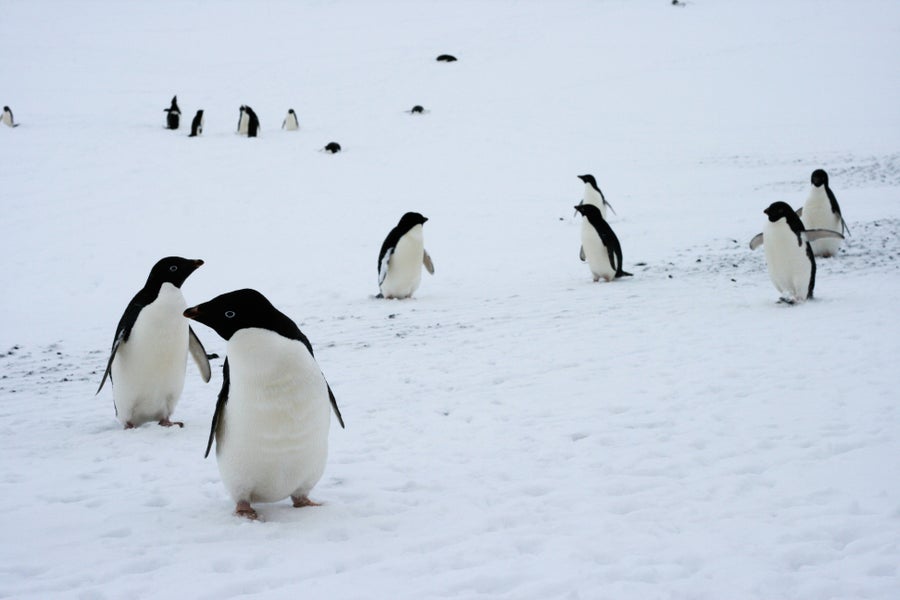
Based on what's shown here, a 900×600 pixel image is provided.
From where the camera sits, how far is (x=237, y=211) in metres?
16.9

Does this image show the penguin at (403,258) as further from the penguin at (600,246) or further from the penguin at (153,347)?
the penguin at (153,347)

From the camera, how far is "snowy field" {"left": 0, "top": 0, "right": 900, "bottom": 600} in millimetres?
3367

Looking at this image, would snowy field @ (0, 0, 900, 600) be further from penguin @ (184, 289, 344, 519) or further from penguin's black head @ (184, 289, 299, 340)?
penguin's black head @ (184, 289, 299, 340)

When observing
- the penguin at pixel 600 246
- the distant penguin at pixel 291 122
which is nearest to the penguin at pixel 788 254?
the penguin at pixel 600 246

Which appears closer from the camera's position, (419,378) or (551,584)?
(551,584)

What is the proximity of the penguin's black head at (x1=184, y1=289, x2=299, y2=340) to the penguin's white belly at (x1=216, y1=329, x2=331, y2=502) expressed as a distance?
4 centimetres

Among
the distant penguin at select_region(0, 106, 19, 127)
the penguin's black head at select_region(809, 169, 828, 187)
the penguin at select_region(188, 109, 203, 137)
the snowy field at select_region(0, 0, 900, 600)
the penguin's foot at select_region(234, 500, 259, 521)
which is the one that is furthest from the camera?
the penguin at select_region(188, 109, 203, 137)

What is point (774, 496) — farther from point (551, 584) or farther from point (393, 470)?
point (393, 470)

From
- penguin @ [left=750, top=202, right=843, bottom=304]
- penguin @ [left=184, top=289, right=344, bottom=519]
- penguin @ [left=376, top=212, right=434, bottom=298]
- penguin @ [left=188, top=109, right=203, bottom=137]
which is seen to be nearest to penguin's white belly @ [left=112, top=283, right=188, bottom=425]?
penguin @ [left=184, top=289, right=344, bottom=519]

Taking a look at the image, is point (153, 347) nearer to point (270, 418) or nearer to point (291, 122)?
point (270, 418)

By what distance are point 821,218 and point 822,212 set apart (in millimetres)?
77

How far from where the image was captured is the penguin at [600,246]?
10.3m

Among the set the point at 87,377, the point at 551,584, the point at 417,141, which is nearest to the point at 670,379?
the point at 551,584

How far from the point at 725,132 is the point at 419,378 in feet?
64.4
